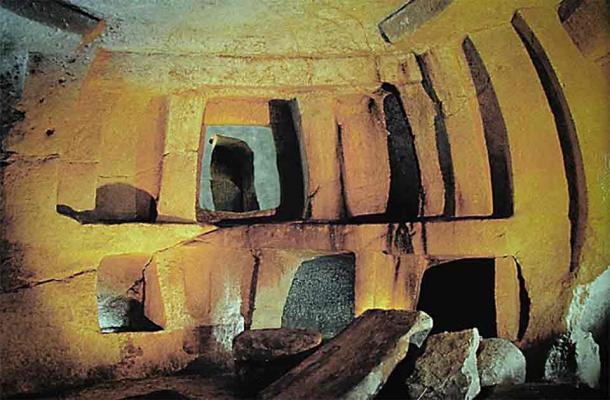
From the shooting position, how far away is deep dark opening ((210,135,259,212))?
7.93 m

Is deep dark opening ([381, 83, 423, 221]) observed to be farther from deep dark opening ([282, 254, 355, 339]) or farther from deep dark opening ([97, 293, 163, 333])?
deep dark opening ([282, 254, 355, 339])

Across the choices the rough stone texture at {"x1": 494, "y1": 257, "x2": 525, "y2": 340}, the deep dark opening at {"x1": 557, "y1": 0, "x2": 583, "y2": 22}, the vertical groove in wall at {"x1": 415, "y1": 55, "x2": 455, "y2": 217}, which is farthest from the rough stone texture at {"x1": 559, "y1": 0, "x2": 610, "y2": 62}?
the rough stone texture at {"x1": 494, "y1": 257, "x2": 525, "y2": 340}

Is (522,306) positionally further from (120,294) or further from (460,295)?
(120,294)

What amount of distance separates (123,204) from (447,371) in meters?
2.64

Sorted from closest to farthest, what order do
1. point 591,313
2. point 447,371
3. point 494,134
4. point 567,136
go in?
point 447,371
point 591,313
point 567,136
point 494,134

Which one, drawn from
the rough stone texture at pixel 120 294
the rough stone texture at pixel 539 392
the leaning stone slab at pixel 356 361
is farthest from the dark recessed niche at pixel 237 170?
the rough stone texture at pixel 539 392

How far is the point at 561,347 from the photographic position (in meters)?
3.88

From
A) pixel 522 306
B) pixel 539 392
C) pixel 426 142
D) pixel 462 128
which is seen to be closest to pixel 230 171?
pixel 426 142

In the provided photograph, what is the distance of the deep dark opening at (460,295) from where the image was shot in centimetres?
547

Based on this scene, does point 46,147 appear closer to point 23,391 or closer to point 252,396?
point 23,391

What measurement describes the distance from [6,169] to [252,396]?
2060 millimetres

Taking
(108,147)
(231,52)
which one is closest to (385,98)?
(231,52)

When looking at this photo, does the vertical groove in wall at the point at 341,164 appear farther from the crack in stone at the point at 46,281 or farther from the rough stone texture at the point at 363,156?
the crack in stone at the point at 46,281

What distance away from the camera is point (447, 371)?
3.14m
